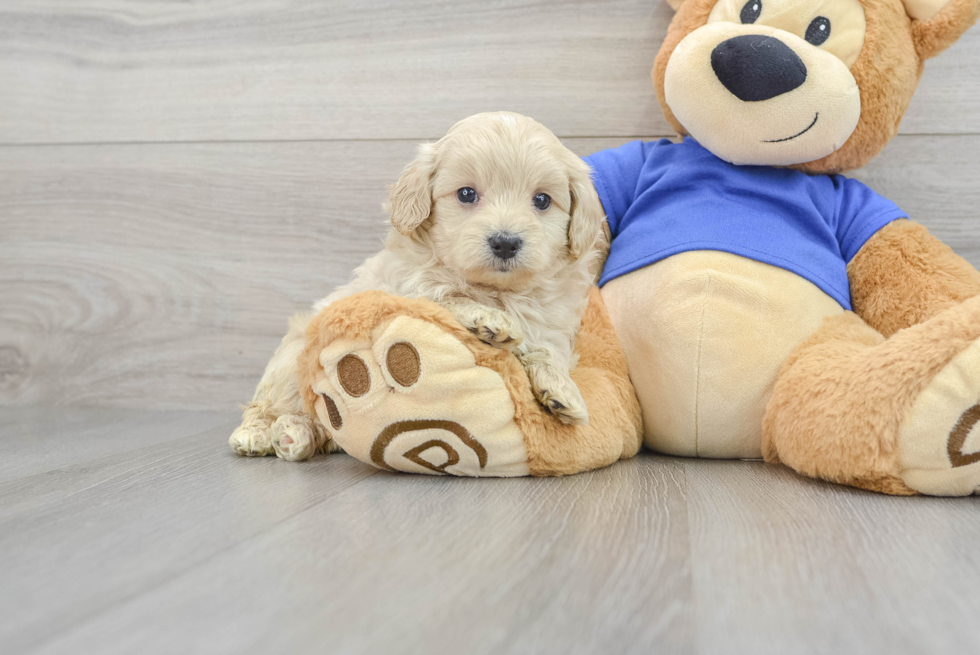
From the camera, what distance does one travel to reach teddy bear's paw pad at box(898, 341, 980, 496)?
0.96 meters

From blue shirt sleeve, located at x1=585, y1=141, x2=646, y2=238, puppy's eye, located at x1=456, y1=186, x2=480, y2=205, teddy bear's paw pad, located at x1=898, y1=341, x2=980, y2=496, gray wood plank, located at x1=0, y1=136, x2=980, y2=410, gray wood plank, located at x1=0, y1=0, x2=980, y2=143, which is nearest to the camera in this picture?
teddy bear's paw pad, located at x1=898, y1=341, x2=980, y2=496

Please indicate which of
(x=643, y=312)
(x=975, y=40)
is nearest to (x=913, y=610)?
(x=643, y=312)

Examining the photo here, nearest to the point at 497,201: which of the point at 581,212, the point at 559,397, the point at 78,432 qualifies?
the point at 581,212

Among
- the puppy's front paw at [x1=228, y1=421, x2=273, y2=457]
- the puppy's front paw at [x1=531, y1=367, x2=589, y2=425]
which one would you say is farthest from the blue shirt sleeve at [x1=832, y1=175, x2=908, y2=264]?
the puppy's front paw at [x1=228, y1=421, x2=273, y2=457]

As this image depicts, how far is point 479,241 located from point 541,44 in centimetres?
78

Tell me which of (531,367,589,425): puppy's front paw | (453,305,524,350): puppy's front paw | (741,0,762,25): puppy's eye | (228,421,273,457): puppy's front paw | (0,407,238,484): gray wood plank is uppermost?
(741,0,762,25): puppy's eye

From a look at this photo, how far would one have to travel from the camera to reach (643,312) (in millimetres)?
1311

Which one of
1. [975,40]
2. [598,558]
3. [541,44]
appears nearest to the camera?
[598,558]

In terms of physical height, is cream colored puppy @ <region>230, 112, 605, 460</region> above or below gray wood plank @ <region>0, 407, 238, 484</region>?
above

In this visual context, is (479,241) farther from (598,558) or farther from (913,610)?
(913,610)

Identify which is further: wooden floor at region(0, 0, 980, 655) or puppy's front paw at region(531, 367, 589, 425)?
puppy's front paw at region(531, 367, 589, 425)

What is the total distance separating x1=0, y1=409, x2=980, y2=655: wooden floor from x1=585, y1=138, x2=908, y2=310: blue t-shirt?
39 centimetres

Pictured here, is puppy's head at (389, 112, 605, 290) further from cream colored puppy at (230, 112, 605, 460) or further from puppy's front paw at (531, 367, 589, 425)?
puppy's front paw at (531, 367, 589, 425)

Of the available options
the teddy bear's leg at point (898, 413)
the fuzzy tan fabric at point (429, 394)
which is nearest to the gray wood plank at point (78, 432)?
the fuzzy tan fabric at point (429, 394)
